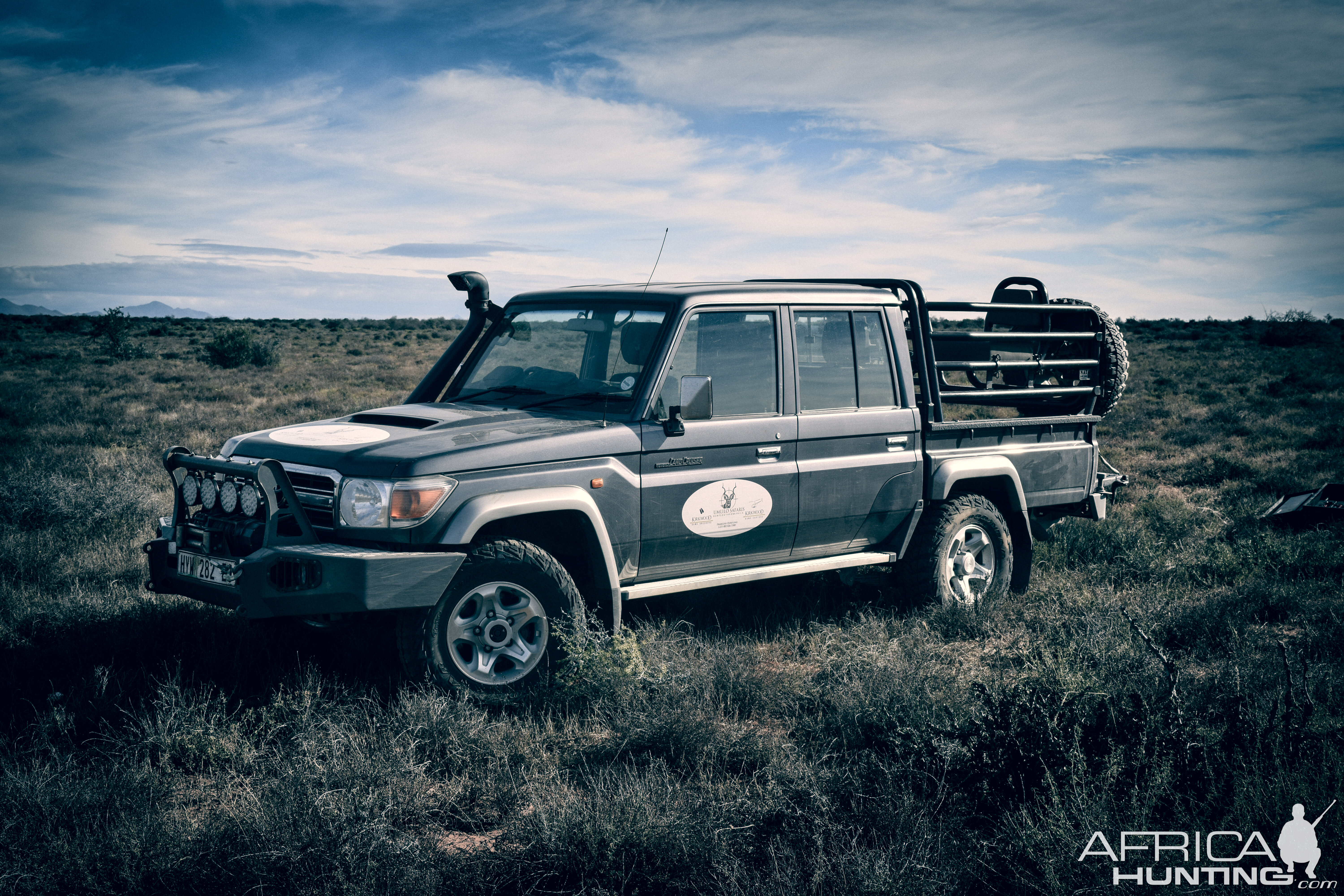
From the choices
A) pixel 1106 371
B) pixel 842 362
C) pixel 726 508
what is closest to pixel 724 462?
pixel 726 508

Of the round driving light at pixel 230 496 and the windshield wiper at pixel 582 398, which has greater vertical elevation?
the windshield wiper at pixel 582 398

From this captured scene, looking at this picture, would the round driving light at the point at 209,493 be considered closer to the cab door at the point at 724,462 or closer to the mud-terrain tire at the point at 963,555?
the cab door at the point at 724,462

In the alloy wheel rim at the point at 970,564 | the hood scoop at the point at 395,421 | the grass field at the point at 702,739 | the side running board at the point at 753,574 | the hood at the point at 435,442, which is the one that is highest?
the hood scoop at the point at 395,421

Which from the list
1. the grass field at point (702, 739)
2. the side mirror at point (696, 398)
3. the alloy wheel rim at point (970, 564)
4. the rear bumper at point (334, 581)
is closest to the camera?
the grass field at point (702, 739)

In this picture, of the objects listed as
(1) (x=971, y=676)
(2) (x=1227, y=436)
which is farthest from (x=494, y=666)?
(2) (x=1227, y=436)

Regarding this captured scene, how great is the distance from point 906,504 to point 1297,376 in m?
24.8

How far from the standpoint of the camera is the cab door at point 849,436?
5477mm

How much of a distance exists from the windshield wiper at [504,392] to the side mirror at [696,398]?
985mm

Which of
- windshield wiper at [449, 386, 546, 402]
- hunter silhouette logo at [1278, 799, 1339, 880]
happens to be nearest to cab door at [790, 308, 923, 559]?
windshield wiper at [449, 386, 546, 402]

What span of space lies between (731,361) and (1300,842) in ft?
10.8

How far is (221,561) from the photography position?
4.37 meters

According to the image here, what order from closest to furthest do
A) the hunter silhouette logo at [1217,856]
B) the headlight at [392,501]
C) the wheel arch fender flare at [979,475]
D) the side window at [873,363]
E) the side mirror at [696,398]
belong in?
the hunter silhouette logo at [1217,856] < the headlight at [392,501] < the side mirror at [696,398] < the side window at [873,363] < the wheel arch fender flare at [979,475]

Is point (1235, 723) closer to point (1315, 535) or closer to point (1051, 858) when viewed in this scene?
point (1051, 858)

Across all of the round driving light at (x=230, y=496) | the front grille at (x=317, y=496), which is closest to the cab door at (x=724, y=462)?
the front grille at (x=317, y=496)
